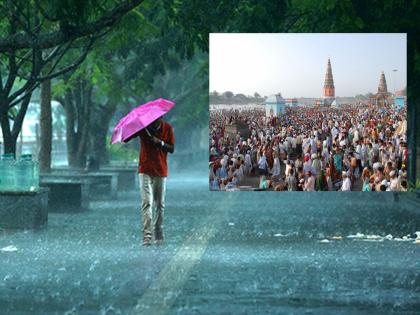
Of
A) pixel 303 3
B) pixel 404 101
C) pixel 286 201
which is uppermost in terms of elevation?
pixel 303 3

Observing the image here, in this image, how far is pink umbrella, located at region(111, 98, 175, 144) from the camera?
20219 millimetres

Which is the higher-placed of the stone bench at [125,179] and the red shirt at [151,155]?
the red shirt at [151,155]

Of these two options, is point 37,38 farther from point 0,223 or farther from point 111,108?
point 111,108

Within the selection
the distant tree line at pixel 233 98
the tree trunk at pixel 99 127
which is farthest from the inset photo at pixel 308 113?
the tree trunk at pixel 99 127

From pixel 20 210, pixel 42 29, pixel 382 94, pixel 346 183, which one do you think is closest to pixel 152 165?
pixel 20 210

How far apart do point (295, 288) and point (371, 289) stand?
2.32 feet

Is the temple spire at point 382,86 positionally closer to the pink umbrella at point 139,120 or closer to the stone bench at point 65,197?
the pink umbrella at point 139,120

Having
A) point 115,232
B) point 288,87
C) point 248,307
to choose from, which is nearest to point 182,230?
point 115,232

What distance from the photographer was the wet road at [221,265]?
13.4 meters

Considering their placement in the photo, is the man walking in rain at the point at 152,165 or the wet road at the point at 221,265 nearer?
the wet road at the point at 221,265

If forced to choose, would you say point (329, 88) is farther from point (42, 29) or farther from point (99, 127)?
point (99, 127)

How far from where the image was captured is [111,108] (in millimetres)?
51062

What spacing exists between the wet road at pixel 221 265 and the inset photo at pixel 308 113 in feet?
2.93

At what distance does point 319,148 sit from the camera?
24.9 meters
